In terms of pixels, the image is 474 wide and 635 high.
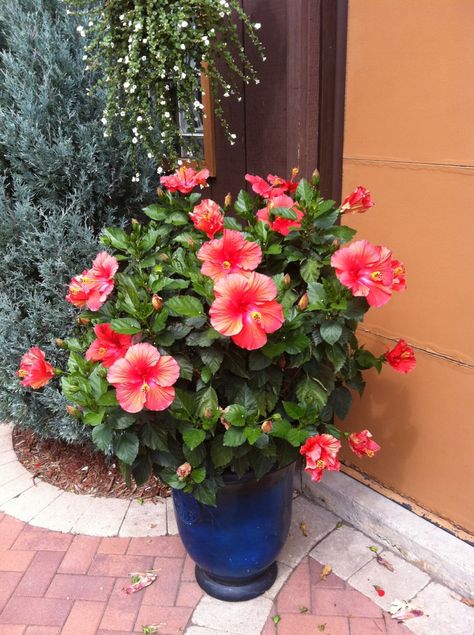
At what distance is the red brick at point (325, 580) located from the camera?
220cm

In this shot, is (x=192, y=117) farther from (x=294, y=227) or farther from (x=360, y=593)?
(x=360, y=593)

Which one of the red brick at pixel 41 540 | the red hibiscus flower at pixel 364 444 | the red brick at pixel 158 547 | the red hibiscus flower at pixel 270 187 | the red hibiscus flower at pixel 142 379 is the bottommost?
the red brick at pixel 41 540

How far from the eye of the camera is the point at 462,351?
6.88 ft

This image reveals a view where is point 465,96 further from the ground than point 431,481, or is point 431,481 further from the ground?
point 465,96

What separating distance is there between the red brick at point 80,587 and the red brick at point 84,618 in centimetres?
3

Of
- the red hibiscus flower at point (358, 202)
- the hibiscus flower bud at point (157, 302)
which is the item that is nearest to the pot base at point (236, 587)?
the hibiscus flower bud at point (157, 302)

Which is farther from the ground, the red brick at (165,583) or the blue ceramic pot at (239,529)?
the blue ceramic pot at (239,529)

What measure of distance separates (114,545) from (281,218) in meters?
1.65

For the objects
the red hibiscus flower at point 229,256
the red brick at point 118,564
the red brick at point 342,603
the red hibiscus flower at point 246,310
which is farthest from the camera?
the red brick at point 118,564

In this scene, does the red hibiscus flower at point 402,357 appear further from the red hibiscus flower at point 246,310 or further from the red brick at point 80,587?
the red brick at point 80,587

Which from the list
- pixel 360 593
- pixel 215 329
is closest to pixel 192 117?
pixel 215 329

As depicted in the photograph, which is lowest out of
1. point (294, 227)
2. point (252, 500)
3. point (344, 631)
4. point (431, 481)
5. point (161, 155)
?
point (344, 631)

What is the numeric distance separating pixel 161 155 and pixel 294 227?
937 mm

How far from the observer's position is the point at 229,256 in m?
1.59
